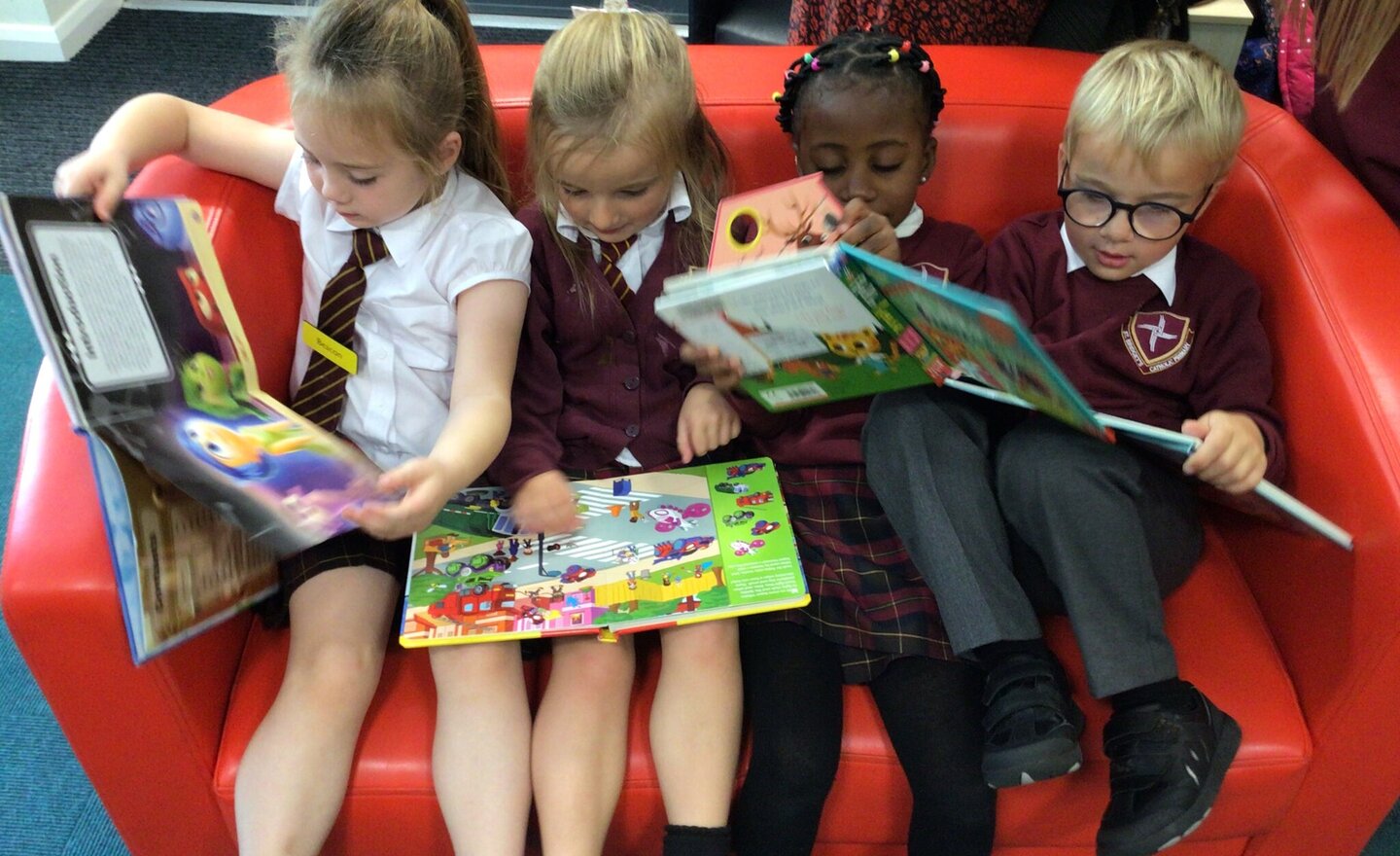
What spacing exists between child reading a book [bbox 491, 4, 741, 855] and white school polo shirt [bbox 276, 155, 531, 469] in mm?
84

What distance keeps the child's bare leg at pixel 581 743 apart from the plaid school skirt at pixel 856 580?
7.4 inches

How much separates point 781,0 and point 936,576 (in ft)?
4.78

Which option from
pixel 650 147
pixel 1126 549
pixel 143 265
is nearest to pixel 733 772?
pixel 1126 549

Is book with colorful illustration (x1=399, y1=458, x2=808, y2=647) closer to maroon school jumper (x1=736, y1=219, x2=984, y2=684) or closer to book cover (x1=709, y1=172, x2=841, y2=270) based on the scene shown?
maroon school jumper (x1=736, y1=219, x2=984, y2=684)

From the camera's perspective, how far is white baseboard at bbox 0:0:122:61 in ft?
10.1

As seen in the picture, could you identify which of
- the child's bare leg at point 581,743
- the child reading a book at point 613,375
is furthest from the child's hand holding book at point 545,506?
the child's bare leg at point 581,743

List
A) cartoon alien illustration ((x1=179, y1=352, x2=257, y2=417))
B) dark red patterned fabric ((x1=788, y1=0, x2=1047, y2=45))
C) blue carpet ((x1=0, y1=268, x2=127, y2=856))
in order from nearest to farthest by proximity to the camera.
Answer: cartoon alien illustration ((x1=179, y1=352, x2=257, y2=417)) < blue carpet ((x1=0, y1=268, x2=127, y2=856)) < dark red patterned fabric ((x1=788, y1=0, x2=1047, y2=45))

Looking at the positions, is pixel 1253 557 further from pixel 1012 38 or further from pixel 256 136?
pixel 256 136

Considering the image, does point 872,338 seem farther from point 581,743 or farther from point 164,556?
point 164,556

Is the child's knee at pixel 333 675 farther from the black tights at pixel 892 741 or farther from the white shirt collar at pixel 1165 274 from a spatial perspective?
the white shirt collar at pixel 1165 274

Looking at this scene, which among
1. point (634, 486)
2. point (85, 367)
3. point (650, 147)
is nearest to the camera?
point (85, 367)

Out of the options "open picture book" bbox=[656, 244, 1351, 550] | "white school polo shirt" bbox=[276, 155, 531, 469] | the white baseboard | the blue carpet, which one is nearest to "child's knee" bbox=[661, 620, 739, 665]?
"open picture book" bbox=[656, 244, 1351, 550]

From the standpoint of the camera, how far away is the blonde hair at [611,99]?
49.3 inches

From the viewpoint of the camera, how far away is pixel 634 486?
138 cm
